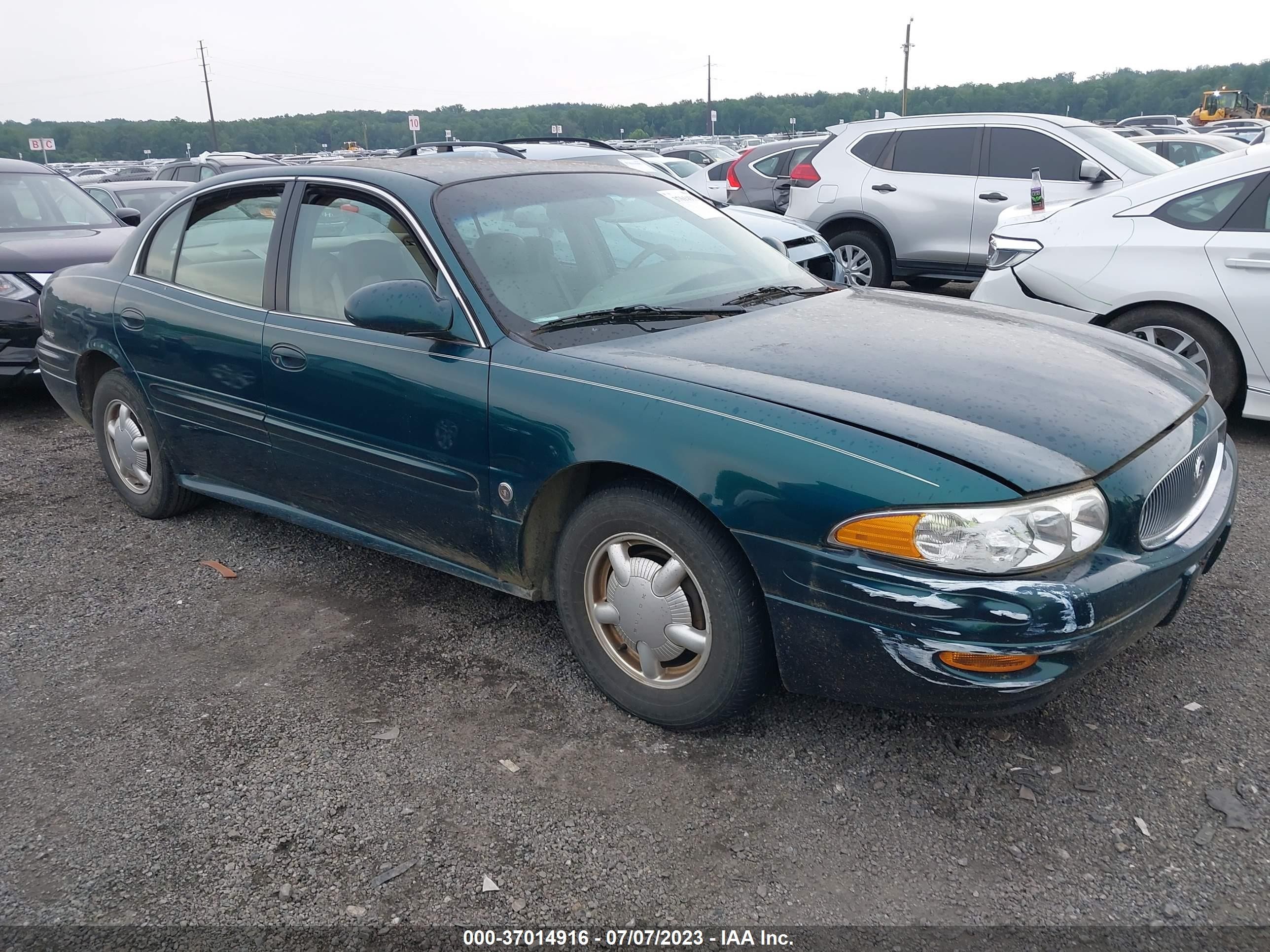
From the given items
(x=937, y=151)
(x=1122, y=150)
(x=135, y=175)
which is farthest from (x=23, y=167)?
(x=135, y=175)

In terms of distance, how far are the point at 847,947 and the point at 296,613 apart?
95.4 inches

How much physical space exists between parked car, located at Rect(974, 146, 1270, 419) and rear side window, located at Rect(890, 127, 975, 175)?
9.94ft

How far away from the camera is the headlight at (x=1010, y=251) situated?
223 inches

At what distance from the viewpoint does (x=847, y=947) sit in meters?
2.09

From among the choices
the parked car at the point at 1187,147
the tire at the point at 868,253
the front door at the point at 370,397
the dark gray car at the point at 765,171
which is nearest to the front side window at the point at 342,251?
the front door at the point at 370,397

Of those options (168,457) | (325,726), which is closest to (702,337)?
(325,726)

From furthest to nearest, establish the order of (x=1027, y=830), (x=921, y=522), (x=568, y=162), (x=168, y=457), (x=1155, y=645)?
(x=168, y=457), (x=568, y=162), (x=1155, y=645), (x=1027, y=830), (x=921, y=522)

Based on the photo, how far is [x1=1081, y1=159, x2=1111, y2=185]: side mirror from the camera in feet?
24.8

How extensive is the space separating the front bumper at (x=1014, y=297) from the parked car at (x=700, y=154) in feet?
57.5

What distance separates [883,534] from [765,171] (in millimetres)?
9515

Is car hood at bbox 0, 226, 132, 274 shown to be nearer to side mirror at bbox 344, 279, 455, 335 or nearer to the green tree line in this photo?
side mirror at bbox 344, 279, 455, 335

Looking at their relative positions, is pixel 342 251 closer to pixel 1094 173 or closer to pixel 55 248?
pixel 55 248

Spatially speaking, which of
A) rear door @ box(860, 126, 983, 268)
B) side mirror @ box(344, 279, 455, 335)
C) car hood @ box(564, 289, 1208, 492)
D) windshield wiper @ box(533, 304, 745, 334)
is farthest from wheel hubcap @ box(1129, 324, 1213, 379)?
side mirror @ box(344, 279, 455, 335)

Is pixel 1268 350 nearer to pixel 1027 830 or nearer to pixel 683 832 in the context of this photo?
pixel 1027 830
